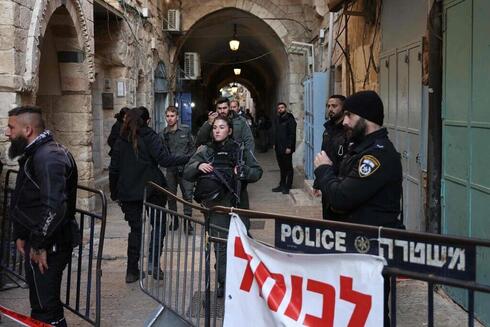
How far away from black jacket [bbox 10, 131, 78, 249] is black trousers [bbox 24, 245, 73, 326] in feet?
0.33

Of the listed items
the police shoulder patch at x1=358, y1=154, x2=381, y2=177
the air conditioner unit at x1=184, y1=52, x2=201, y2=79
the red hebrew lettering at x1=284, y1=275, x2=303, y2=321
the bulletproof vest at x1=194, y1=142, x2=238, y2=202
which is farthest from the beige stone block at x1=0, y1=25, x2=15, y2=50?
the air conditioner unit at x1=184, y1=52, x2=201, y2=79

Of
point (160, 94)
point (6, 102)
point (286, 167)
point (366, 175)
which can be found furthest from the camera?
point (160, 94)

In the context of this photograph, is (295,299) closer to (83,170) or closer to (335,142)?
(335,142)

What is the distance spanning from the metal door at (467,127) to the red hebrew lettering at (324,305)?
1.93 meters

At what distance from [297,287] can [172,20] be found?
1406 centimetres

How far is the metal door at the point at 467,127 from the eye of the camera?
3963mm

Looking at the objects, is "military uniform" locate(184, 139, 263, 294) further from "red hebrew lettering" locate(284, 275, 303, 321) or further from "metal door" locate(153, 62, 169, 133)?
"metal door" locate(153, 62, 169, 133)

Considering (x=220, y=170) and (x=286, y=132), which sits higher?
(x=286, y=132)

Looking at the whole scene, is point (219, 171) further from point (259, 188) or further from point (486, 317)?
point (259, 188)

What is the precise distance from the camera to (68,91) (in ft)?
26.9

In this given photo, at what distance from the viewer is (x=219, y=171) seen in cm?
485

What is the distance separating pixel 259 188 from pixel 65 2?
21.5 feet

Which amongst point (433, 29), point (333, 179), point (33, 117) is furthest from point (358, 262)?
point (433, 29)

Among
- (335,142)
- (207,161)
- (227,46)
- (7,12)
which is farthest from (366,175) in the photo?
(227,46)
